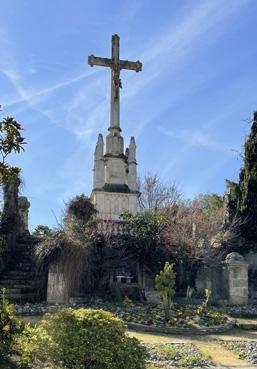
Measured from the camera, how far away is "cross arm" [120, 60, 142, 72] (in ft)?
79.9

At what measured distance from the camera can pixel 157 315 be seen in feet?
40.0

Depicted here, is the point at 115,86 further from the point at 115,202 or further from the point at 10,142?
the point at 10,142

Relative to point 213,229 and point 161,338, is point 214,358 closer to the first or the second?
point 161,338

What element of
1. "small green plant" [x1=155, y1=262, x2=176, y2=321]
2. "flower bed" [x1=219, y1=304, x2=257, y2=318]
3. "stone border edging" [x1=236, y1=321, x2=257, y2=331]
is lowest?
"stone border edging" [x1=236, y1=321, x2=257, y2=331]

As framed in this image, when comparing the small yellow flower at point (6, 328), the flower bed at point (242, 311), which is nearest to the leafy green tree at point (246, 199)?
the flower bed at point (242, 311)

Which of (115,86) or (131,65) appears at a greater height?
(131,65)

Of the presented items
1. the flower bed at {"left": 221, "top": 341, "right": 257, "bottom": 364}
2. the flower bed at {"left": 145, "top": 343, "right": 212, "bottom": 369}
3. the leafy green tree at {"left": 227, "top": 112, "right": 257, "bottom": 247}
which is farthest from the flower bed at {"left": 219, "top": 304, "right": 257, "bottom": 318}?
the flower bed at {"left": 145, "top": 343, "right": 212, "bottom": 369}

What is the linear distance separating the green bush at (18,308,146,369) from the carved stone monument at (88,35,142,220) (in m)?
14.5

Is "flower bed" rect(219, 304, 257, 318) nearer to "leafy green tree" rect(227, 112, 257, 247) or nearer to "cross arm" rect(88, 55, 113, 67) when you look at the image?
"leafy green tree" rect(227, 112, 257, 247)

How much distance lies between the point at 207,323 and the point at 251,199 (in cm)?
731

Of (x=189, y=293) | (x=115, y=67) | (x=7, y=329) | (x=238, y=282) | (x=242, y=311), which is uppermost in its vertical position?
(x=115, y=67)

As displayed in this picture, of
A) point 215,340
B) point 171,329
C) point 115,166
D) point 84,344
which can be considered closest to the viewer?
point 84,344

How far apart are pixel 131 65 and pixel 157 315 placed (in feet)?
50.2

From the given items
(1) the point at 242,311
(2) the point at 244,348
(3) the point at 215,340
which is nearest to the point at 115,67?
(1) the point at 242,311
